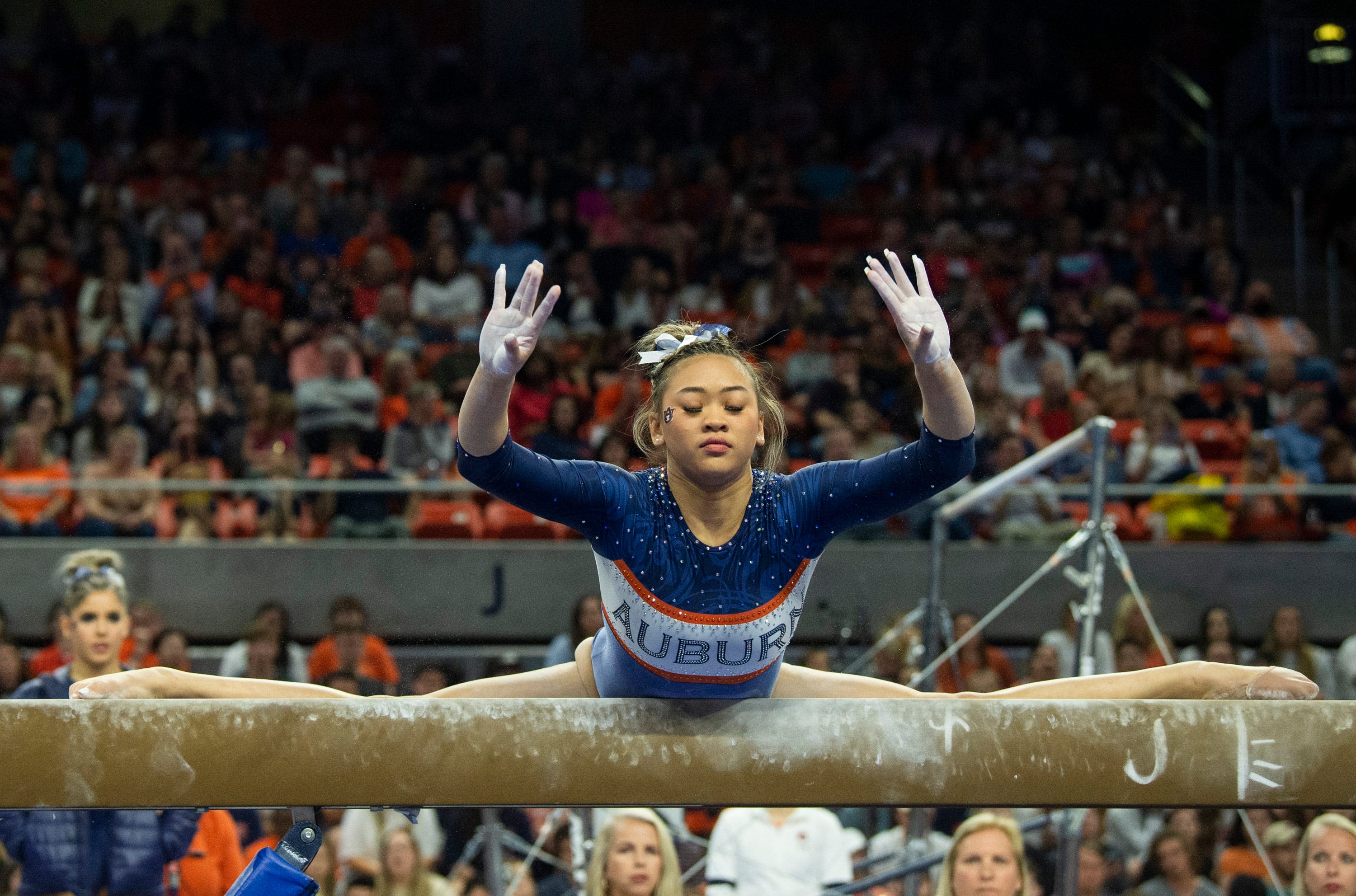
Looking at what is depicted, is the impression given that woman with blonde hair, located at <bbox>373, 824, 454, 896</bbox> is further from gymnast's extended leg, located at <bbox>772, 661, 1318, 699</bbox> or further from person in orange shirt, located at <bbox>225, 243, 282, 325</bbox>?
person in orange shirt, located at <bbox>225, 243, 282, 325</bbox>

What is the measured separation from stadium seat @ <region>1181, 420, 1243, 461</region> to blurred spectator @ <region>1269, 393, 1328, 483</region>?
22 cm

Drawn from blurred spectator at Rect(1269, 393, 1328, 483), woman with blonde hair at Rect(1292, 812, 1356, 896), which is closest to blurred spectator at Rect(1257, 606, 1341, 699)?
blurred spectator at Rect(1269, 393, 1328, 483)

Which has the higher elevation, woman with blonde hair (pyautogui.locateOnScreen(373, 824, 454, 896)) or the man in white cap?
the man in white cap

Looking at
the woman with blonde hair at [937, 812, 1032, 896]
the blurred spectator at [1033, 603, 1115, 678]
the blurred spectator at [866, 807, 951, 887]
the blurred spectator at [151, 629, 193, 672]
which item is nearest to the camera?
the woman with blonde hair at [937, 812, 1032, 896]

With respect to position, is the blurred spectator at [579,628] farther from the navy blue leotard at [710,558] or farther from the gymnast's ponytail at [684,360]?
the navy blue leotard at [710,558]

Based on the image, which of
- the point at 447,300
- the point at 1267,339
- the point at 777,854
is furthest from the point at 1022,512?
the point at 447,300

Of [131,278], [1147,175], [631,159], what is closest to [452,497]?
[131,278]

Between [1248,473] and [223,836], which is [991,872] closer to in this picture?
[223,836]

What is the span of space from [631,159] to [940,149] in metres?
2.32

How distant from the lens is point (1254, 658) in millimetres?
6531

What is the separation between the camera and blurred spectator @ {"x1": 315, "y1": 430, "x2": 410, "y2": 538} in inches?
270

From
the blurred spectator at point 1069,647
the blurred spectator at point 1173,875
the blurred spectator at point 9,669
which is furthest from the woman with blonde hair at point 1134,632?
the blurred spectator at point 9,669

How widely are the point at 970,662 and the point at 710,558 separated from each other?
3.83 m

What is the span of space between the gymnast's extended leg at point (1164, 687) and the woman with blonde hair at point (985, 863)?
1.32 metres
